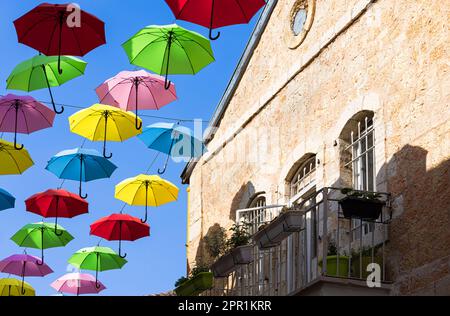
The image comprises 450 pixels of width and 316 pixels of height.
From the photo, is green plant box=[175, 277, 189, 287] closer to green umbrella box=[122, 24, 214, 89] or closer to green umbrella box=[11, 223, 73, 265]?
green umbrella box=[11, 223, 73, 265]

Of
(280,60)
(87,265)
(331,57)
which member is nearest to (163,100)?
(280,60)

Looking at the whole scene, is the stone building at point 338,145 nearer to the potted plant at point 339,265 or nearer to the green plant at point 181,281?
the potted plant at point 339,265

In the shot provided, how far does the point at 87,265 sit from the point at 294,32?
21.4ft

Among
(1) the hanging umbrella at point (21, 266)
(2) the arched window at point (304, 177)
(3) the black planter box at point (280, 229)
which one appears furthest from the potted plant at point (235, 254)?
(1) the hanging umbrella at point (21, 266)

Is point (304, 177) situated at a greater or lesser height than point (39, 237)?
greater

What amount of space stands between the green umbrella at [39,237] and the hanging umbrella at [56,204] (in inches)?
52.1

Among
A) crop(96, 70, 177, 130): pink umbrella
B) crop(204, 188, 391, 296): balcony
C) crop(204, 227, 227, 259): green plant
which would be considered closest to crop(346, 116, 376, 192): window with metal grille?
crop(204, 188, 391, 296): balcony

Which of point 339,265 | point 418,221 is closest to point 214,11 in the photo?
point 339,265

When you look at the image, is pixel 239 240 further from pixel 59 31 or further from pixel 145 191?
pixel 59 31

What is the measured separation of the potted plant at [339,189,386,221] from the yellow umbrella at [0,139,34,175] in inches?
288

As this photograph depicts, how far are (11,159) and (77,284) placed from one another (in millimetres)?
4333

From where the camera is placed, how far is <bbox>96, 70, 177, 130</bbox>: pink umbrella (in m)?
15.9

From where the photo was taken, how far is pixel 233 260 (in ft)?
47.6
